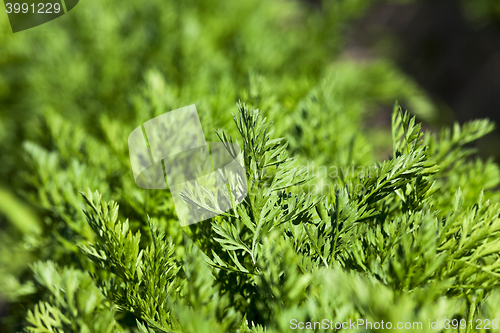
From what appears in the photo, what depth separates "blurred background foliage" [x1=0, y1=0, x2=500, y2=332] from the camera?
0.42 m

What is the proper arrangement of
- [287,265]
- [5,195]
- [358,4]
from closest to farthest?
[287,265], [5,195], [358,4]

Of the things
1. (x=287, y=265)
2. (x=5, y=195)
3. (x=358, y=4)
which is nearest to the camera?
(x=287, y=265)

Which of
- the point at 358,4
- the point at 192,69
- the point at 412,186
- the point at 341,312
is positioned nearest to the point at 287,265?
the point at 341,312

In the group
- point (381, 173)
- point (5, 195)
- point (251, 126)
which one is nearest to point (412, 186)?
point (381, 173)

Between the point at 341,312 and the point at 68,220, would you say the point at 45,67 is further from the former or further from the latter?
the point at 341,312

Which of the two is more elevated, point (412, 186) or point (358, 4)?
point (358, 4)

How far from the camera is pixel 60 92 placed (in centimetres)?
68

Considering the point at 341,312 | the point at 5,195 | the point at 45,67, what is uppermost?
the point at 45,67

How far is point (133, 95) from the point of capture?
21.5 inches

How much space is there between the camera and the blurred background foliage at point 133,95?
420 millimetres

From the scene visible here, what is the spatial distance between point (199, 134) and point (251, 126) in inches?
6.0

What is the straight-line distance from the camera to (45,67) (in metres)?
0.69

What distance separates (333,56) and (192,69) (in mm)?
396

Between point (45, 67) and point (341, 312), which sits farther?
point (45, 67)
